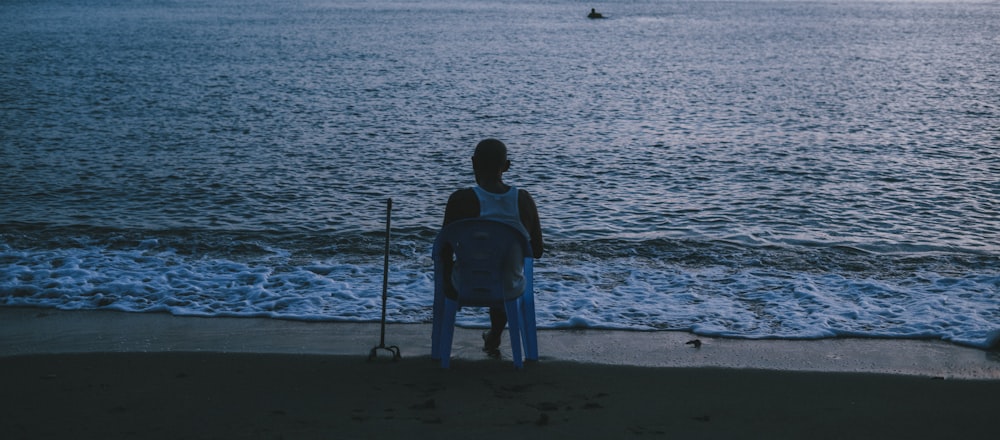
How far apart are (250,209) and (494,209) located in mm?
7705

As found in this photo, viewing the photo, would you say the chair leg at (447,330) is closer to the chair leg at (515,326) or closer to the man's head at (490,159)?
the chair leg at (515,326)

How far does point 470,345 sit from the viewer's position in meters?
6.28

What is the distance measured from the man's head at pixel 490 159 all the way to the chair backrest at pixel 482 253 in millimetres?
320

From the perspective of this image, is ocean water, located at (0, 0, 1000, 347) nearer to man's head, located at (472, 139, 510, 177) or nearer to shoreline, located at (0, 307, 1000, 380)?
shoreline, located at (0, 307, 1000, 380)

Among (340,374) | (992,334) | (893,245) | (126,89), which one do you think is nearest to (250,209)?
(340,374)

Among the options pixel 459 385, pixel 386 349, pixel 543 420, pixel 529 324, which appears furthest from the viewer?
pixel 386 349

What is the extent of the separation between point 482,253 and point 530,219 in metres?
0.37

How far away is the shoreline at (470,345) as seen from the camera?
5953mm

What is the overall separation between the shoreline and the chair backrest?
75 centimetres

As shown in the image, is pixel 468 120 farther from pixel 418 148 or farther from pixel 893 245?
pixel 893 245

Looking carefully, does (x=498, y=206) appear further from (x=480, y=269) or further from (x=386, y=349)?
(x=386, y=349)

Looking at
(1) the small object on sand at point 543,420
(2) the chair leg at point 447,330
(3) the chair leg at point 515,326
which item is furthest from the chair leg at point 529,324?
(1) the small object on sand at point 543,420

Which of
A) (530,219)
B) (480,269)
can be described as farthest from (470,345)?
(530,219)

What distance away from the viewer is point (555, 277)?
28.6 ft
